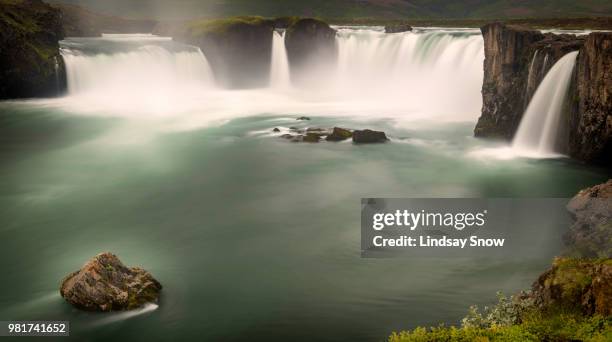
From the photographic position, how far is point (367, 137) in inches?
1593

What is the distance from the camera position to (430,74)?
6078 cm

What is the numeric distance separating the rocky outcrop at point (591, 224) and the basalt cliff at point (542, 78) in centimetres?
1131

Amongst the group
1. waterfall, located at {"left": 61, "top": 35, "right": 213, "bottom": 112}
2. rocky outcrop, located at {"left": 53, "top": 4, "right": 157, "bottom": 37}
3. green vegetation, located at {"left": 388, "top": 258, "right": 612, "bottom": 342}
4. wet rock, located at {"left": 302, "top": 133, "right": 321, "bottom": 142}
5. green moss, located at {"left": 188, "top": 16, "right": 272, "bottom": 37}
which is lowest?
wet rock, located at {"left": 302, "top": 133, "right": 321, "bottom": 142}

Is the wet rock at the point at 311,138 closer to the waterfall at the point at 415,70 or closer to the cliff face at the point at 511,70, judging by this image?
the cliff face at the point at 511,70

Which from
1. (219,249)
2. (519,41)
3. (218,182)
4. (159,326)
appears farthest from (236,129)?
(159,326)

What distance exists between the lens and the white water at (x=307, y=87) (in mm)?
55156

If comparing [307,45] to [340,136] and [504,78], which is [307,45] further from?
[504,78]

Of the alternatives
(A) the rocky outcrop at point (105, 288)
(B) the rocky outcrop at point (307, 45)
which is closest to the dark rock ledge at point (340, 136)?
(A) the rocky outcrop at point (105, 288)

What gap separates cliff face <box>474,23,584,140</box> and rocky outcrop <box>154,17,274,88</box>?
1407 inches

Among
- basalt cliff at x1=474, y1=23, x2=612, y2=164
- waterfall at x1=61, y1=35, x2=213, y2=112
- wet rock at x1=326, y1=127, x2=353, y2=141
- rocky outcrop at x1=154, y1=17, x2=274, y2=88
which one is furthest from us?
rocky outcrop at x1=154, y1=17, x2=274, y2=88

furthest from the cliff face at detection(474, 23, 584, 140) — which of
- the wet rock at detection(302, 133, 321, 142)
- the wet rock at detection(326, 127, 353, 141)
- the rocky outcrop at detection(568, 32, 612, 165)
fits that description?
the wet rock at detection(302, 133, 321, 142)

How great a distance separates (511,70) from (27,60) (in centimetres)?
4512

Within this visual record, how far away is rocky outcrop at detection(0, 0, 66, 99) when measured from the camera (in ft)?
188

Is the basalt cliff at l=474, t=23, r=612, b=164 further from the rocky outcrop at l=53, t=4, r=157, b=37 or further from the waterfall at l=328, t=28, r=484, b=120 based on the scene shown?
the rocky outcrop at l=53, t=4, r=157, b=37
